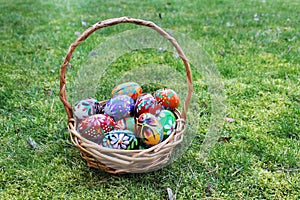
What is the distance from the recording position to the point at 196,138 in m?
2.14

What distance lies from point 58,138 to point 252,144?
3.70ft

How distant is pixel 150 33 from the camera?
2.03 meters

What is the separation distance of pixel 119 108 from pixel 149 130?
0.85ft

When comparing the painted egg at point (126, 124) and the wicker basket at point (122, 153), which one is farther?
the painted egg at point (126, 124)

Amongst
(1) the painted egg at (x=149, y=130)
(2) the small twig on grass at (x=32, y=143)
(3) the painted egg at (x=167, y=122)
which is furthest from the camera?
(2) the small twig on grass at (x=32, y=143)

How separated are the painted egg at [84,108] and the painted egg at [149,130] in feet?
0.91

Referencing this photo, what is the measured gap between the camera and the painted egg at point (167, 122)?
5.98ft

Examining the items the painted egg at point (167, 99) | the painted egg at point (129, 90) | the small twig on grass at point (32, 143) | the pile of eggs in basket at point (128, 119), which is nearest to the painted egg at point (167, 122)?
the pile of eggs in basket at point (128, 119)

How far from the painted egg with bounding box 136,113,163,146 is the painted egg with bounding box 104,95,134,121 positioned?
142mm

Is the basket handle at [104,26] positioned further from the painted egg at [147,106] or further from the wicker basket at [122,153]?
the painted egg at [147,106]

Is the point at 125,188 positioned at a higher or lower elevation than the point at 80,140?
lower

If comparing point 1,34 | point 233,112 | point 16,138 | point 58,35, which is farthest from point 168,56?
point 1,34

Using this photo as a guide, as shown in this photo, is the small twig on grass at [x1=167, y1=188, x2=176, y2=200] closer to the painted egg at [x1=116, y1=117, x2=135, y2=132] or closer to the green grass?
the green grass

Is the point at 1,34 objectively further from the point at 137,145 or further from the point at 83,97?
the point at 137,145
